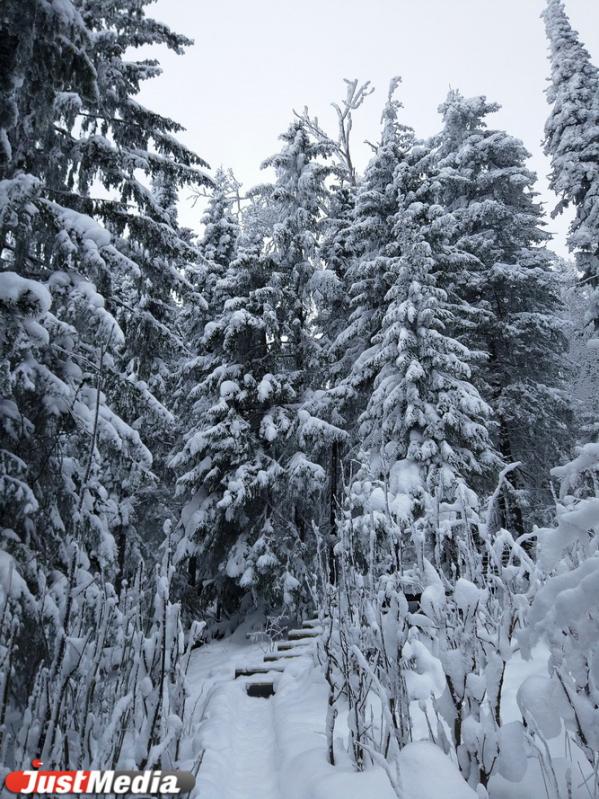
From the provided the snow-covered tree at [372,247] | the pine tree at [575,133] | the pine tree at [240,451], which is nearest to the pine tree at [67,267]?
the pine tree at [240,451]

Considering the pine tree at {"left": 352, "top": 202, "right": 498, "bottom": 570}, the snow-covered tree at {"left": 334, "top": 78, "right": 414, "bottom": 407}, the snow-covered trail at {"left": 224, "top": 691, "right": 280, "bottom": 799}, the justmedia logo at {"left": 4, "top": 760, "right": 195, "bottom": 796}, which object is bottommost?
the snow-covered trail at {"left": 224, "top": 691, "right": 280, "bottom": 799}

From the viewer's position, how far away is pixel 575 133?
48.1 feet

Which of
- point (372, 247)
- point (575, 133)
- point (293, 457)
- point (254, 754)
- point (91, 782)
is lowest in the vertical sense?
point (254, 754)

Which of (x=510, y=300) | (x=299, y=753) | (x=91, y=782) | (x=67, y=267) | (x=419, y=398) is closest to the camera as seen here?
(x=91, y=782)

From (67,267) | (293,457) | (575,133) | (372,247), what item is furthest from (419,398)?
(575,133)

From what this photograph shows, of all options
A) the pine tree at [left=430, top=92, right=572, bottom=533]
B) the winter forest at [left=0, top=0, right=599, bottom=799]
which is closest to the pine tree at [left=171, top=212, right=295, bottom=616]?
the winter forest at [left=0, top=0, right=599, bottom=799]

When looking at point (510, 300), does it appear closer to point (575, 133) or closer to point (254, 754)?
point (575, 133)

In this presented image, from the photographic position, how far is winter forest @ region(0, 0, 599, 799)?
2.49 meters

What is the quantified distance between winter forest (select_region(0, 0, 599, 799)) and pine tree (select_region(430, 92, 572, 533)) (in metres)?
0.11

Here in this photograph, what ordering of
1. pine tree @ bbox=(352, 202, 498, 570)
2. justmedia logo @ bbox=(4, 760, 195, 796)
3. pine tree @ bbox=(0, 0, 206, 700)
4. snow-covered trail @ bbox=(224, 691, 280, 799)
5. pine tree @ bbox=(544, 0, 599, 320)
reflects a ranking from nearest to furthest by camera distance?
justmedia logo @ bbox=(4, 760, 195, 796)
snow-covered trail @ bbox=(224, 691, 280, 799)
pine tree @ bbox=(0, 0, 206, 700)
pine tree @ bbox=(352, 202, 498, 570)
pine tree @ bbox=(544, 0, 599, 320)

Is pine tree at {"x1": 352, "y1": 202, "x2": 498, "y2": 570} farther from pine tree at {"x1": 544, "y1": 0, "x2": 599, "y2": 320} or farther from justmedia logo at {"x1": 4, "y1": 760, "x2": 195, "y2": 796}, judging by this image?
justmedia logo at {"x1": 4, "y1": 760, "x2": 195, "y2": 796}

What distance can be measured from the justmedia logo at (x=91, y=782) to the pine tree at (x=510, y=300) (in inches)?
505

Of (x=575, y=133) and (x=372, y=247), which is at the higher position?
(x=575, y=133)

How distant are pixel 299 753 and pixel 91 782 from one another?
2.23m
